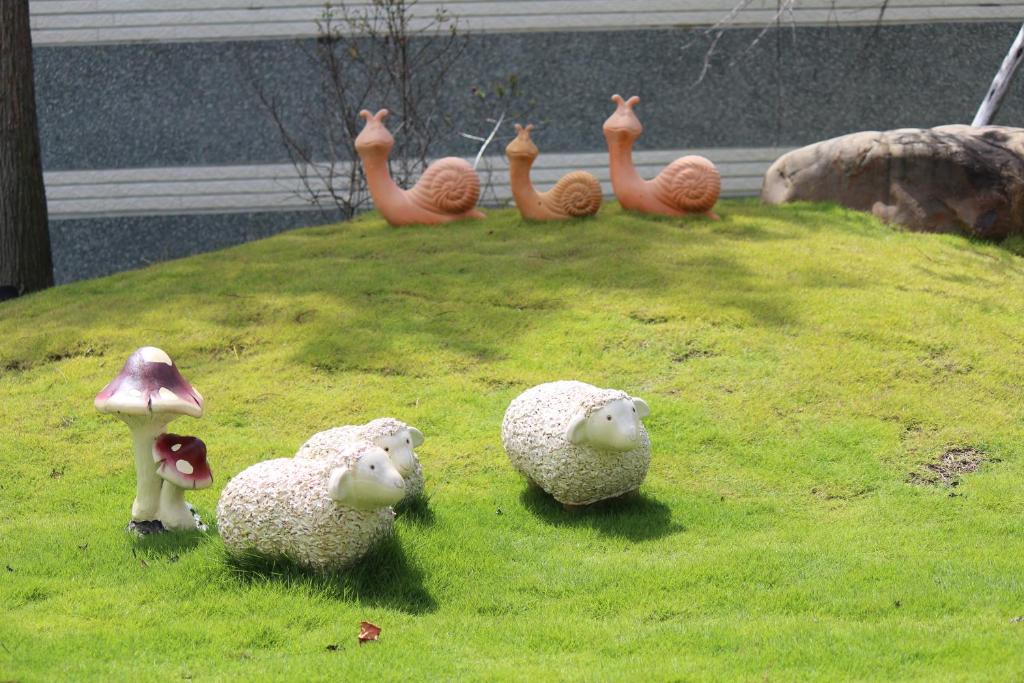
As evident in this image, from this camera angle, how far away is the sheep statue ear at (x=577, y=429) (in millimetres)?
5609

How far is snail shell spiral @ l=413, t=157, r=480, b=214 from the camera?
1070 centimetres

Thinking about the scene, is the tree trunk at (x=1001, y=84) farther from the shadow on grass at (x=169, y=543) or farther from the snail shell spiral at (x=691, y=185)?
the shadow on grass at (x=169, y=543)

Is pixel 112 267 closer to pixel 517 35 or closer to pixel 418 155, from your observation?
pixel 418 155

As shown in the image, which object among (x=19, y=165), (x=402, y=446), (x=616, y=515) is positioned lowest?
(x=616, y=515)

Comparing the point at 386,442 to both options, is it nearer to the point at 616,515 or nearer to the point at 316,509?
the point at 316,509

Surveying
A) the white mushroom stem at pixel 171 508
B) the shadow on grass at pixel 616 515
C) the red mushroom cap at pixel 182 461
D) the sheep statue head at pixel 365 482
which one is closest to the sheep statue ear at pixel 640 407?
the shadow on grass at pixel 616 515

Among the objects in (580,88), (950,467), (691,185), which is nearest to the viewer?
(950,467)

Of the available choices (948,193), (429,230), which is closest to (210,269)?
(429,230)

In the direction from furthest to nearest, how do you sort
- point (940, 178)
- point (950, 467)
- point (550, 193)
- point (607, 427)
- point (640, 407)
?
point (940, 178) → point (550, 193) → point (950, 467) → point (640, 407) → point (607, 427)

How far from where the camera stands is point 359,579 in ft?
Result: 16.3

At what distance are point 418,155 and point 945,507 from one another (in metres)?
9.53

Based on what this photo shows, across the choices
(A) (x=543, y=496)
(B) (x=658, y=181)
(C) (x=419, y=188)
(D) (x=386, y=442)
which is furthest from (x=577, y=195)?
(D) (x=386, y=442)

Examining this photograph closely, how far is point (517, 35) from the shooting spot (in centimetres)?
1440

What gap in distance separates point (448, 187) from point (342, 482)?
632cm
